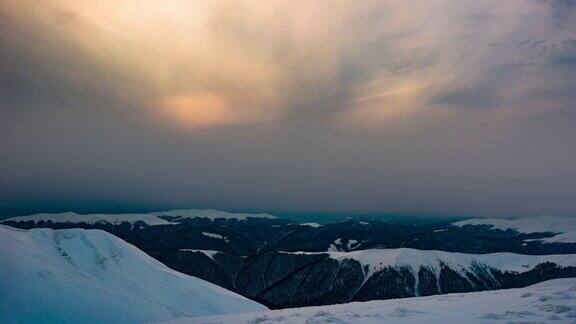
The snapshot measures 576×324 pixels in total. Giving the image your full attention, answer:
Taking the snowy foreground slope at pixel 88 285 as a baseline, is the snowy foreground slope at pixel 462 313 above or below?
above

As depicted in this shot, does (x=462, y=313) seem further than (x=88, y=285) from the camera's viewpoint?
No

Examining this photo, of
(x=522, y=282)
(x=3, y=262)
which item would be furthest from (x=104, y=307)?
(x=522, y=282)

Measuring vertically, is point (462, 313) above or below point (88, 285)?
above

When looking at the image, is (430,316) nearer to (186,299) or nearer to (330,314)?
(330,314)

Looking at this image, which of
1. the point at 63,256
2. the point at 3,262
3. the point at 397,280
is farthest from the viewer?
the point at 397,280

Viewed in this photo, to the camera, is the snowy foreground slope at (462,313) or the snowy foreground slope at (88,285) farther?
the snowy foreground slope at (88,285)

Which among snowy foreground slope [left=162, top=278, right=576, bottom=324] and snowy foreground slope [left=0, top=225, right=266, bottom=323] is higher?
snowy foreground slope [left=162, top=278, right=576, bottom=324]

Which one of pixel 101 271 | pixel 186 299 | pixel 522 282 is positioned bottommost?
pixel 522 282

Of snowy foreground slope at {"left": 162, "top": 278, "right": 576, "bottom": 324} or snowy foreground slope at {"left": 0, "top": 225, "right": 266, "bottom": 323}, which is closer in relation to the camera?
snowy foreground slope at {"left": 162, "top": 278, "right": 576, "bottom": 324}
